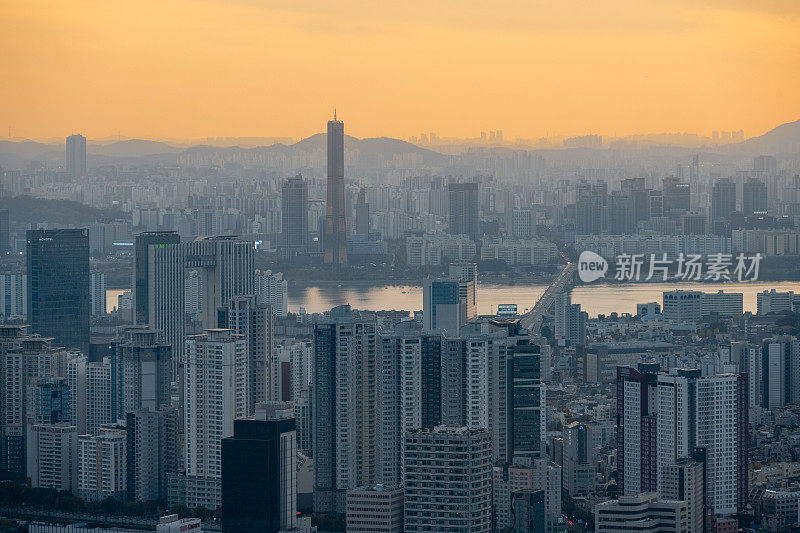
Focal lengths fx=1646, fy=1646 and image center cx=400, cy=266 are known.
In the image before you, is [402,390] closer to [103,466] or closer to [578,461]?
[578,461]

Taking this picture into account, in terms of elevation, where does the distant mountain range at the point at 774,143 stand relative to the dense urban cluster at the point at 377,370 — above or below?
above

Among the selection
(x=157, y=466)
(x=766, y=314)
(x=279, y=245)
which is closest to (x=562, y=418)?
(x=157, y=466)

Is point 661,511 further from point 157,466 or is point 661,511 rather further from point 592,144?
point 592,144

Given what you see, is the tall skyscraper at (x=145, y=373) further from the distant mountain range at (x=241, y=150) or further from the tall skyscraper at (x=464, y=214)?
the tall skyscraper at (x=464, y=214)

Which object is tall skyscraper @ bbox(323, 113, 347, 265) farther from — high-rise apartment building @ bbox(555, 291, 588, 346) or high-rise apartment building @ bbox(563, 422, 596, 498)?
high-rise apartment building @ bbox(563, 422, 596, 498)

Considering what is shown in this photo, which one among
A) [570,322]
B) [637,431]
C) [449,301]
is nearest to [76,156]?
[449,301]

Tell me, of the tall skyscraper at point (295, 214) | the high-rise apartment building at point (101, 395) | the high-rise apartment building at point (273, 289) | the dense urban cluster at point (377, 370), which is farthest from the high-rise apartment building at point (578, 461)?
the tall skyscraper at point (295, 214)

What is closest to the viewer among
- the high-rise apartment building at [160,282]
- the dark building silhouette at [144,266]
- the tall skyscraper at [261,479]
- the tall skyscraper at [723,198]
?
the tall skyscraper at [261,479]
